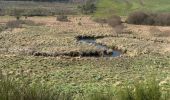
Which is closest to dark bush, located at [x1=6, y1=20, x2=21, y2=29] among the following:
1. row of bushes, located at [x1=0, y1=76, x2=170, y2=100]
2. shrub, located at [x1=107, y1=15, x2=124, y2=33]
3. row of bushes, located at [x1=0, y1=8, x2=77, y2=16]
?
shrub, located at [x1=107, y1=15, x2=124, y2=33]

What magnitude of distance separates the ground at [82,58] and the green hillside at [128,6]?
25.5m

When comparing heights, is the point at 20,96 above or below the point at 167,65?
above

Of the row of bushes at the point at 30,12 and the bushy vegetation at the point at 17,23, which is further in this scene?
the row of bushes at the point at 30,12

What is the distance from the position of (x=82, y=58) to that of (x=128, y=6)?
52.3m

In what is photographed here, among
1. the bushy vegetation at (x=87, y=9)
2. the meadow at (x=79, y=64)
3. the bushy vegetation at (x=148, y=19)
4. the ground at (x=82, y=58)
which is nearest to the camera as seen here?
the meadow at (x=79, y=64)

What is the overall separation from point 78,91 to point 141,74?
6.08 m

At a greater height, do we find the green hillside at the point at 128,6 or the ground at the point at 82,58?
the ground at the point at 82,58

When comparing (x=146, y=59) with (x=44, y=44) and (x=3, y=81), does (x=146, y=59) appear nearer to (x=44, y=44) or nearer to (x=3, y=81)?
(x=44, y=44)

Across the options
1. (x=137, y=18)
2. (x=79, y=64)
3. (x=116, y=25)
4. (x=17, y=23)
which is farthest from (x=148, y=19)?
(x=79, y=64)

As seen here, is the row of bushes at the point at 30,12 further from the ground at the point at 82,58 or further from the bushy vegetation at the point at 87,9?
the ground at the point at 82,58

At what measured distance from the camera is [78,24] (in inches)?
2149

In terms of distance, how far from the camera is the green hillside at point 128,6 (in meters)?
76.7

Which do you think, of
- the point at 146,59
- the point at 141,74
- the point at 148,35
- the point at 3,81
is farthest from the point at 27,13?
the point at 3,81

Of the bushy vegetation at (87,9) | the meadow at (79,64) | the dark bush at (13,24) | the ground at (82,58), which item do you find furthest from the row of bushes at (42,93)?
the bushy vegetation at (87,9)
